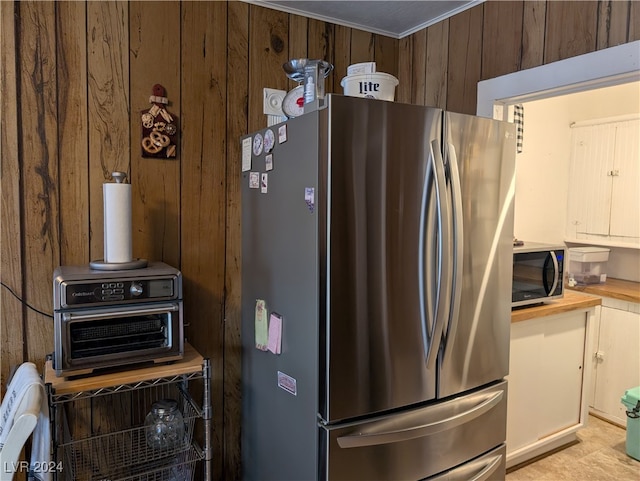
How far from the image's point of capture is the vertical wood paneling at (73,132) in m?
1.83

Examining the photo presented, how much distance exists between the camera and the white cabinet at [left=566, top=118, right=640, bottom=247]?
338 cm

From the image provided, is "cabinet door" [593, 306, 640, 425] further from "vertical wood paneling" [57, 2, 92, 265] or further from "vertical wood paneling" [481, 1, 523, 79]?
"vertical wood paneling" [57, 2, 92, 265]

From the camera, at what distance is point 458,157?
167 centimetres

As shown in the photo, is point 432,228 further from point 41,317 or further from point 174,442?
point 41,317

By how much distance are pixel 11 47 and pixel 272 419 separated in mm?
1717

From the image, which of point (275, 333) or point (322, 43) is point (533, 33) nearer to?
point (322, 43)

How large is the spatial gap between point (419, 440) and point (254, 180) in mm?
1196

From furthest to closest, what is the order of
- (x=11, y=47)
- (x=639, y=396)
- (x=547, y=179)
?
1. (x=547, y=179)
2. (x=639, y=396)
3. (x=11, y=47)

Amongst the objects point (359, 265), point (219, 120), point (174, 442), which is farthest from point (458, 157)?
point (174, 442)

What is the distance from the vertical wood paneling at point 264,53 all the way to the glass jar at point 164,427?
4.24ft

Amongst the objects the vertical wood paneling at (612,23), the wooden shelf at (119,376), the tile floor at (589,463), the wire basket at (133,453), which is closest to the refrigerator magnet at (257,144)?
the wooden shelf at (119,376)

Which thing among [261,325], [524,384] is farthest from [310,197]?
[524,384]

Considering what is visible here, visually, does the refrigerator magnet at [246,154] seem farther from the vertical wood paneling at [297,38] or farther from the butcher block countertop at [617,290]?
the butcher block countertop at [617,290]

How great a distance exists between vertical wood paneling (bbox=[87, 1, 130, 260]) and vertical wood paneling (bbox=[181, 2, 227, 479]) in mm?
248
